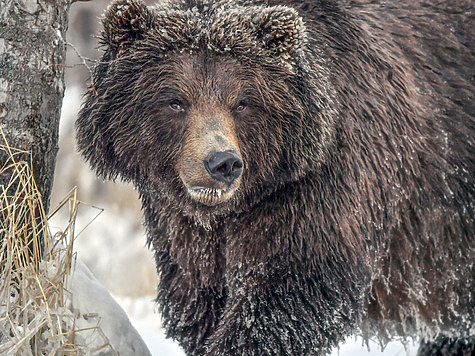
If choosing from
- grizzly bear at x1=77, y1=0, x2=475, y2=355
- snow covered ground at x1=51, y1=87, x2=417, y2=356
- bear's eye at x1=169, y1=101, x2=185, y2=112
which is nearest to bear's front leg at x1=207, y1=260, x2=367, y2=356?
grizzly bear at x1=77, y1=0, x2=475, y2=355

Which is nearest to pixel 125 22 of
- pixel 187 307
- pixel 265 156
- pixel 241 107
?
pixel 241 107

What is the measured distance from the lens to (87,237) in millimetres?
9859

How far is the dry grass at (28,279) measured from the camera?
344cm

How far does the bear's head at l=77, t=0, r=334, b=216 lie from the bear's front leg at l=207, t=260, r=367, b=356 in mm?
469

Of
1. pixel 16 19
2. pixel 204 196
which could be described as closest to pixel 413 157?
pixel 204 196

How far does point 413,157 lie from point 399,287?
0.86 metres

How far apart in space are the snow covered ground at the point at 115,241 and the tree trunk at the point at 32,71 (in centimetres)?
285

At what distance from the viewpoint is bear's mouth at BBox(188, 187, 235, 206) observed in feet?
12.1

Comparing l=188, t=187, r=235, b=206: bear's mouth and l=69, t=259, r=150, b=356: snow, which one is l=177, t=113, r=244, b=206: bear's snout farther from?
l=69, t=259, r=150, b=356: snow

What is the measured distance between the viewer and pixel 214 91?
3865mm

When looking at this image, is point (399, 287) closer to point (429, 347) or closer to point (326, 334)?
point (326, 334)

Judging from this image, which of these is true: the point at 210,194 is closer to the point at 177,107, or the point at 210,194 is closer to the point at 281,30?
the point at 177,107

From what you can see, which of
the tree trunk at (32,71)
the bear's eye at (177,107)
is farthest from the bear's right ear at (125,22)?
the bear's eye at (177,107)

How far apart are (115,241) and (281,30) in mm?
6604
